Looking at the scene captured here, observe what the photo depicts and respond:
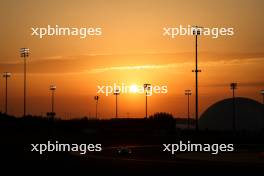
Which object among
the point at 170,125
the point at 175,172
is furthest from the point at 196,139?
the point at 175,172

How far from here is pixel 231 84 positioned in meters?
149

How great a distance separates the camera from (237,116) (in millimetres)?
172625

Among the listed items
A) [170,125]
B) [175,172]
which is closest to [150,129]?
[170,125]

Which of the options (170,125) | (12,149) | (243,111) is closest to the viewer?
(12,149)

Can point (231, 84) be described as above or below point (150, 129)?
above

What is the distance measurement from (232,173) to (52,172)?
13.0m

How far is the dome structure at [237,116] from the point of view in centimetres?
16950

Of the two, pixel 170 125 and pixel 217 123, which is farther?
pixel 217 123

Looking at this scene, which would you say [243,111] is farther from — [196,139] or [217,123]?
[196,139]

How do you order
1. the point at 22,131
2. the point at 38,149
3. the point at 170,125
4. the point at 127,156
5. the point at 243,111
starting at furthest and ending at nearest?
the point at 243,111 < the point at 170,125 < the point at 22,131 < the point at 38,149 < the point at 127,156

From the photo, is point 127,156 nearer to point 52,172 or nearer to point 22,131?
point 52,172

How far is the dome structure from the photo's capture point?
170 meters

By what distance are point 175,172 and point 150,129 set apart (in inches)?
4104

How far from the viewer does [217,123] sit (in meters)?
178
